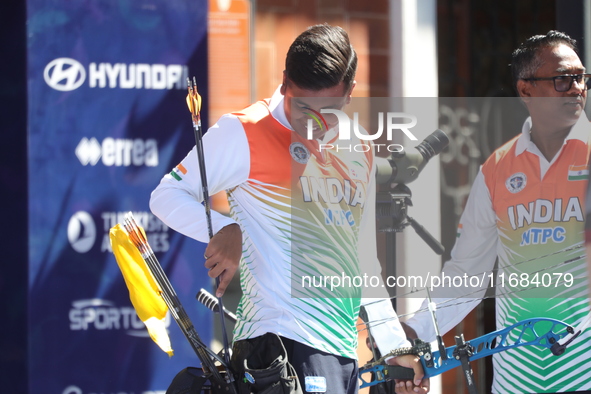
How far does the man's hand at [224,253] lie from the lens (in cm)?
262

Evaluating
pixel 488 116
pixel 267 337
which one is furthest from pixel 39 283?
Answer: pixel 488 116

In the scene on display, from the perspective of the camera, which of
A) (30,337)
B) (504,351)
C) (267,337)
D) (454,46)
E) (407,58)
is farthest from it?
(454,46)

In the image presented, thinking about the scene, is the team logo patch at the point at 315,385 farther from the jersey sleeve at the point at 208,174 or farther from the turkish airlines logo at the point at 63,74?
the turkish airlines logo at the point at 63,74

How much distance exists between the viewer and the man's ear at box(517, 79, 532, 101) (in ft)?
10.2

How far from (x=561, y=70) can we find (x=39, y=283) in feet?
8.17

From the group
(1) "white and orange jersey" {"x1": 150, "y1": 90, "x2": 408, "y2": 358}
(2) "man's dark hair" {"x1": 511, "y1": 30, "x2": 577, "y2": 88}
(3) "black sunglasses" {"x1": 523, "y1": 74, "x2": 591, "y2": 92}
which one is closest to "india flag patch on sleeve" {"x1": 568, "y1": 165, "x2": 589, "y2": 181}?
(3) "black sunglasses" {"x1": 523, "y1": 74, "x2": 591, "y2": 92}

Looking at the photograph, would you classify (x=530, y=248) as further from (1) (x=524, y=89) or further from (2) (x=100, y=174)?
(2) (x=100, y=174)

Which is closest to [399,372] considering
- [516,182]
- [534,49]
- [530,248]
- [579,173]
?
[530,248]

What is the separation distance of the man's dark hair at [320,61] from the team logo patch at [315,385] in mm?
934

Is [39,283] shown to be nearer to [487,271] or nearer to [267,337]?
[267,337]

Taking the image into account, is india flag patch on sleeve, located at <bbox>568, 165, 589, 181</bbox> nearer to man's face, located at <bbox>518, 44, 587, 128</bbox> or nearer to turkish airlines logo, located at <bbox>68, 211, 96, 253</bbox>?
man's face, located at <bbox>518, 44, 587, 128</bbox>

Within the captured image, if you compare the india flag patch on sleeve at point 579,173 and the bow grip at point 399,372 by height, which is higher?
the india flag patch on sleeve at point 579,173

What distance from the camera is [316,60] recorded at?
275 cm

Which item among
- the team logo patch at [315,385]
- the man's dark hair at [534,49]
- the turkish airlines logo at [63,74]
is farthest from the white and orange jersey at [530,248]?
the turkish airlines logo at [63,74]
